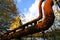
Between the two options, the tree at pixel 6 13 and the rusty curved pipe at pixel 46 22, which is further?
the tree at pixel 6 13

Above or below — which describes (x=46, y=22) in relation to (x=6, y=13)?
below

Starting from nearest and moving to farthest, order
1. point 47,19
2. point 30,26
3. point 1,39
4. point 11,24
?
1. point 47,19
2. point 30,26
3. point 1,39
4. point 11,24

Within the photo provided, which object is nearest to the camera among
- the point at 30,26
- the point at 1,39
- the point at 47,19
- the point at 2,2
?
the point at 47,19

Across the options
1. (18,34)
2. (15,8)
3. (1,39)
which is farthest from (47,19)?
(15,8)

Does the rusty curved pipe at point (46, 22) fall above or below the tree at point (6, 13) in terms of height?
below

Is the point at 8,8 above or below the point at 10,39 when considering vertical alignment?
above

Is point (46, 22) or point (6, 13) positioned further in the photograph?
point (6, 13)

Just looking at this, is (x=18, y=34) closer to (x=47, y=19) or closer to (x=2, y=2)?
(x=47, y=19)

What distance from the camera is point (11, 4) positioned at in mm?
12656

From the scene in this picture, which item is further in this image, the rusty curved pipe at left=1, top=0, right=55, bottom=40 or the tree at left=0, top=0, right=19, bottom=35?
the tree at left=0, top=0, right=19, bottom=35

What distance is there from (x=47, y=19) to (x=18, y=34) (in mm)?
998

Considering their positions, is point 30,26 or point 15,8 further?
point 15,8

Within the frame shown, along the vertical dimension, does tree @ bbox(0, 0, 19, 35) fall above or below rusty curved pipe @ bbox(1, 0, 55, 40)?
above

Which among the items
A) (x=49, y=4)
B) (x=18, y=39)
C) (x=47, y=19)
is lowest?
(x=18, y=39)
